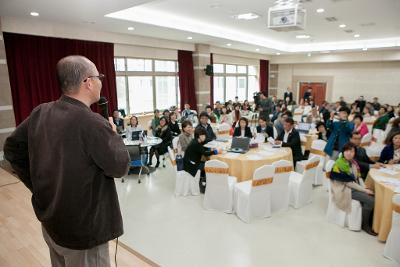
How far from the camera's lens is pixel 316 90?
1764 centimetres

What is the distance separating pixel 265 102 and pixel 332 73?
27.6 ft

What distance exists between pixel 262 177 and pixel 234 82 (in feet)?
41.0

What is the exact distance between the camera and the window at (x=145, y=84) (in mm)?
9781

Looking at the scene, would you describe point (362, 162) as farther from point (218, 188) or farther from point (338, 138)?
point (218, 188)

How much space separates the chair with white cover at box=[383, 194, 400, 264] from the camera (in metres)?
3.19

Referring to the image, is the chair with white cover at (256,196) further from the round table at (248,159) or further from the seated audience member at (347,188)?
the seated audience member at (347,188)

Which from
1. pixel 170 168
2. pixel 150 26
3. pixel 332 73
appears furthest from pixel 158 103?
pixel 332 73

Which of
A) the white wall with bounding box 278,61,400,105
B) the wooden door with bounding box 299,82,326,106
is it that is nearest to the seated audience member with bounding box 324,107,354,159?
the white wall with bounding box 278,61,400,105

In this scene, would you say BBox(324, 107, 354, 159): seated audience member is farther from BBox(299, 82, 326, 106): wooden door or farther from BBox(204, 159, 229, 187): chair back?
BBox(299, 82, 326, 106): wooden door

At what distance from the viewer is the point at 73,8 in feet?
18.0

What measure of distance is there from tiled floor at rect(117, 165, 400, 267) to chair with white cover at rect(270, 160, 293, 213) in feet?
0.49

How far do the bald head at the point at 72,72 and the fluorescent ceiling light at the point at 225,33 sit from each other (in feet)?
18.4

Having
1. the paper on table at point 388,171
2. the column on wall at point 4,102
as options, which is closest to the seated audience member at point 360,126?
the paper on table at point 388,171

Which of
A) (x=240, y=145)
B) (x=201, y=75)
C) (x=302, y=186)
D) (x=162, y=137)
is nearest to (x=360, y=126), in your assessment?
(x=302, y=186)
